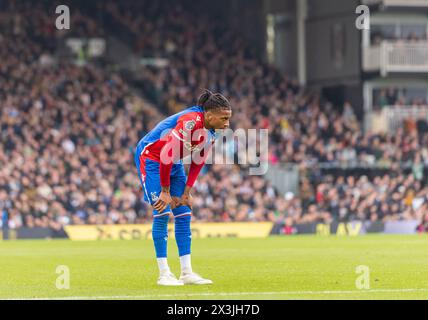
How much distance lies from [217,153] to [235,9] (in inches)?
659

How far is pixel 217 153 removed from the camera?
152 feet

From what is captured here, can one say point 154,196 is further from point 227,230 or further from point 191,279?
point 227,230

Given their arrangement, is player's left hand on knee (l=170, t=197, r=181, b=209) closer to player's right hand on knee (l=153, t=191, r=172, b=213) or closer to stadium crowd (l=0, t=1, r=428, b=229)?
player's right hand on knee (l=153, t=191, r=172, b=213)

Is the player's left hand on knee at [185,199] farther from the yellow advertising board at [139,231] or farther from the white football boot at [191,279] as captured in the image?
the yellow advertising board at [139,231]

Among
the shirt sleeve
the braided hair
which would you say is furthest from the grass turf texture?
the braided hair

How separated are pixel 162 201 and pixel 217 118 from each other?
139 cm

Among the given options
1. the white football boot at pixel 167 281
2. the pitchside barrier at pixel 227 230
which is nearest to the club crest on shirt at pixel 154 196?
the white football boot at pixel 167 281

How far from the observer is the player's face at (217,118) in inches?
653

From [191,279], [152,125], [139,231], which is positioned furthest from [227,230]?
[191,279]

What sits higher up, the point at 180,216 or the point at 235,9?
the point at 235,9

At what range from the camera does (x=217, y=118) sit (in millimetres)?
16594
